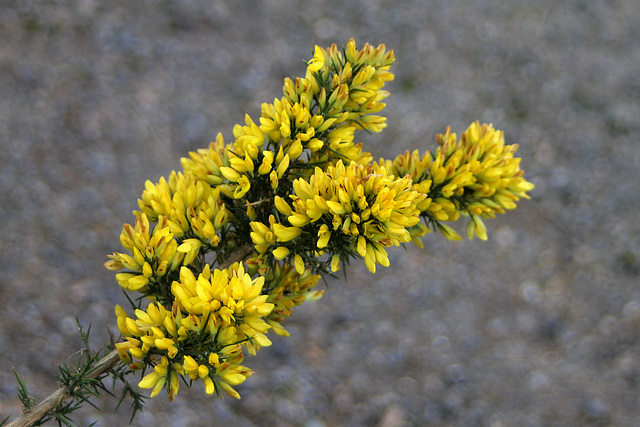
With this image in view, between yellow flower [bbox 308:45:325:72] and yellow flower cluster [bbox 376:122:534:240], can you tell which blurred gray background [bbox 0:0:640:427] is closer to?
yellow flower cluster [bbox 376:122:534:240]

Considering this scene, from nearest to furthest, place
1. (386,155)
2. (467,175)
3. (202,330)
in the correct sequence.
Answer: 1. (202,330)
2. (467,175)
3. (386,155)

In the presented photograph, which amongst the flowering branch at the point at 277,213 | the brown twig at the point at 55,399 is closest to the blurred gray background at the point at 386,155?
the brown twig at the point at 55,399

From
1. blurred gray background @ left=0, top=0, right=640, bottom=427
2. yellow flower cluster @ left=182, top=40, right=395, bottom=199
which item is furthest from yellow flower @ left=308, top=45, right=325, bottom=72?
blurred gray background @ left=0, top=0, right=640, bottom=427

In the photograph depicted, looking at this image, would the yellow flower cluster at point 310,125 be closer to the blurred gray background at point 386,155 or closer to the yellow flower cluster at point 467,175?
the yellow flower cluster at point 467,175

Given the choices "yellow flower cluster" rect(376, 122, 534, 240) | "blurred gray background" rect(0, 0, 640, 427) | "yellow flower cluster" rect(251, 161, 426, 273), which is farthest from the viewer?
"blurred gray background" rect(0, 0, 640, 427)

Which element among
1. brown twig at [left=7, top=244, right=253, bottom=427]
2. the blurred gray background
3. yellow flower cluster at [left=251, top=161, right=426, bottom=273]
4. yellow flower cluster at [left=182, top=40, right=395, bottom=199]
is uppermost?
the blurred gray background

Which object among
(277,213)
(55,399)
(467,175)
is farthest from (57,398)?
(467,175)

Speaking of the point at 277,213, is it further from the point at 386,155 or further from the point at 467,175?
the point at 386,155
